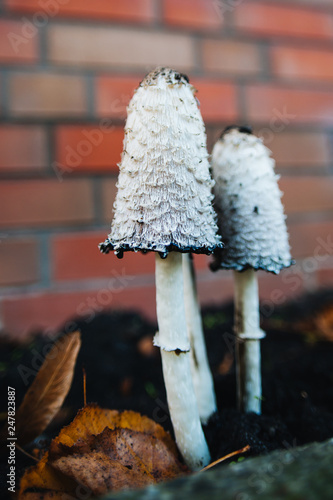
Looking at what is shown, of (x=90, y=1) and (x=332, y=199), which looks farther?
(x=332, y=199)

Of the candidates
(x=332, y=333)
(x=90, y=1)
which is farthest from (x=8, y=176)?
(x=332, y=333)

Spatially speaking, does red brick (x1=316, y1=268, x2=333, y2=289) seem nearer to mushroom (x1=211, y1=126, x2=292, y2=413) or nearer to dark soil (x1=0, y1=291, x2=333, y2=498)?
dark soil (x1=0, y1=291, x2=333, y2=498)

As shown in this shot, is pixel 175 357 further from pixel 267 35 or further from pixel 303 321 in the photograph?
pixel 267 35

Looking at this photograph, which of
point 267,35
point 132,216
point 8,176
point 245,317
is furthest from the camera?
point 267,35

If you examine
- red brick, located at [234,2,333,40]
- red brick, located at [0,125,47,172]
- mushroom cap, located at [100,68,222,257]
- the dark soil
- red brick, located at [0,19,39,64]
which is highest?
red brick, located at [234,2,333,40]

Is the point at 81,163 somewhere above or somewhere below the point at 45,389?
above

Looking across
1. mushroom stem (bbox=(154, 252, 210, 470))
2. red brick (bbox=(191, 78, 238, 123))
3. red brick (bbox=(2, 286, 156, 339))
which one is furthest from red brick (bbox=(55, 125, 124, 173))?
mushroom stem (bbox=(154, 252, 210, 470))
